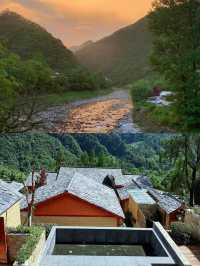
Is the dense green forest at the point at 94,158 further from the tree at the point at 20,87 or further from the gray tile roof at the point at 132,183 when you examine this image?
the tree at the point at 20,87

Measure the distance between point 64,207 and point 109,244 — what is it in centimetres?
454

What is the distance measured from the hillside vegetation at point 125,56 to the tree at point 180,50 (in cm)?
21

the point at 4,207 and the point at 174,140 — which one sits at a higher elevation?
the point at 174,140

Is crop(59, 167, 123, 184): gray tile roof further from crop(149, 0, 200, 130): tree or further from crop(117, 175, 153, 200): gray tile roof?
crop(149, 0, 200, 130): tree

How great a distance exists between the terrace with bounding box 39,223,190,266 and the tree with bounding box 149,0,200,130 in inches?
93.1

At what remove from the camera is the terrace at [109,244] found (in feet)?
20.4

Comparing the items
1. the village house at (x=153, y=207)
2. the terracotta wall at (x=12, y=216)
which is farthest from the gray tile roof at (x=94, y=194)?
the terracotta wall at (x=12, y=216)

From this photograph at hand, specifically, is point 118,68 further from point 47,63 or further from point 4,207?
point 4,207

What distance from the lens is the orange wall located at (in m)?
11.8

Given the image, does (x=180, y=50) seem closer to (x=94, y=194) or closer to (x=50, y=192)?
(x=94, y=194)

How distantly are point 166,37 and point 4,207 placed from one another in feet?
15.9

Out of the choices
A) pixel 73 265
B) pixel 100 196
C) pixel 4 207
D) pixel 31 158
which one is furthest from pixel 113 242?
pixel 31 158

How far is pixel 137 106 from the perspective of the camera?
326 inches

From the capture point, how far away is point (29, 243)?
6.80m
